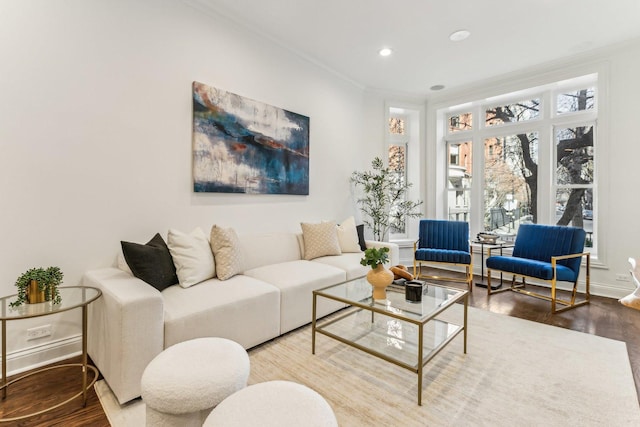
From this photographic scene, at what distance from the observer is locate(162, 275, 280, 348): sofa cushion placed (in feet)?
6.39

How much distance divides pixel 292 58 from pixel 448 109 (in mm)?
3045

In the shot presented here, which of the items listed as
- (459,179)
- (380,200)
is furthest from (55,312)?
(459,179)

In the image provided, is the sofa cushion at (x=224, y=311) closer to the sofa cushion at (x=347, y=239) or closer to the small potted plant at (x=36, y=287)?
the small potted plant at (x=36, y=287)

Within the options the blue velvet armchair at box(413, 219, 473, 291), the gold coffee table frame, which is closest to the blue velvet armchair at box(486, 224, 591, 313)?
the blue velvet armchair at box(413, 219, 473, 291)

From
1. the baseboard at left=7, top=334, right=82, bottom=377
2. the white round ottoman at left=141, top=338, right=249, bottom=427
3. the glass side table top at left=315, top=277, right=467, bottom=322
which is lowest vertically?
the baseboard at left=7, top=334, right=82, bottom=377

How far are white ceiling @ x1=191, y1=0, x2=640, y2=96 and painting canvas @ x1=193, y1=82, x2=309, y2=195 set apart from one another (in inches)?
34.0

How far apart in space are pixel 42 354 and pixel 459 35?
4873mm

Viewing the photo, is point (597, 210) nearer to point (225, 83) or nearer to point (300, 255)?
point (300, 255)

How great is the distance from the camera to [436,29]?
133 inches

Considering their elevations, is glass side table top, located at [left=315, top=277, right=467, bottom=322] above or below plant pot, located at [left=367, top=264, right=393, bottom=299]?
below

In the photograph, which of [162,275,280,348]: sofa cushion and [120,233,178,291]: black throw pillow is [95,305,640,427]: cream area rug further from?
[120,233,178,291]: black throw pillow

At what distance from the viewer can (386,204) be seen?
513 cm

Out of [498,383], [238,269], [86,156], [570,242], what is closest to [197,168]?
[86,156]

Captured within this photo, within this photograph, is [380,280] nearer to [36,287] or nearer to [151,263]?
[151,263]
